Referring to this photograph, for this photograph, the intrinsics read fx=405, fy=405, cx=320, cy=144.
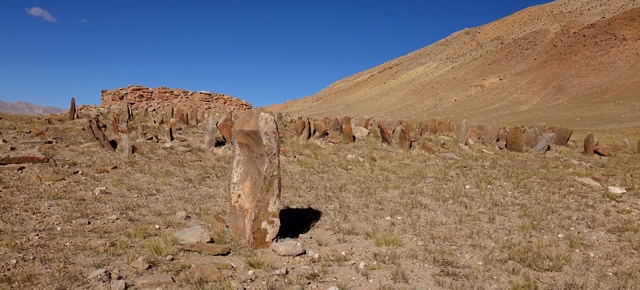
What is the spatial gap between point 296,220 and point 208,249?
6.72ft

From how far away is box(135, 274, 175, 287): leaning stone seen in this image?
14.9ft

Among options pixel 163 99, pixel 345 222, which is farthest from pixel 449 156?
pixel 163 99

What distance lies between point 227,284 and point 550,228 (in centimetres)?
552

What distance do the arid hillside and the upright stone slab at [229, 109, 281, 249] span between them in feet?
95.7

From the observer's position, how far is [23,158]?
1002 centimetres

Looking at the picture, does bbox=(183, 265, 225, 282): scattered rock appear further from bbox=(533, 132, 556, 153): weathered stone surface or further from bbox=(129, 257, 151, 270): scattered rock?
bbox=(533, 132, 556, 153): weathered stone surface

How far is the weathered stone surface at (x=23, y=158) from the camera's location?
9750 mm

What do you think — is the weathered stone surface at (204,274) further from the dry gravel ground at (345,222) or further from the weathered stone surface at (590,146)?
the weathered stone surface at (590,146)

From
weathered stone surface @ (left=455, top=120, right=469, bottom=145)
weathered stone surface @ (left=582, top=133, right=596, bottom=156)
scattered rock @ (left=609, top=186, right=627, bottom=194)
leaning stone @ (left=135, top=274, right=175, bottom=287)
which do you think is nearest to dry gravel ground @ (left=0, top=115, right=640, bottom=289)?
leaning stone @ (left=135, top=274, right=175, bottom=287)

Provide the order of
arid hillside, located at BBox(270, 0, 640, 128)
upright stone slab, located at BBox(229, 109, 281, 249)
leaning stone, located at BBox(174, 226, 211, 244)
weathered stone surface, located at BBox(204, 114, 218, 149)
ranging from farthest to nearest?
arid hillside, located at BBox(270, 0, 640, 128), weathered stone surface, located at BBox(204, 114, 218, 149), leaning stone, located at BBox(174, 226, 211, 244), upright stone slab, located at BBox(229, 109, 281, 249)

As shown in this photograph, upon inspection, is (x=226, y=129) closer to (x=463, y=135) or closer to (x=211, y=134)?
(x=211, y=134)

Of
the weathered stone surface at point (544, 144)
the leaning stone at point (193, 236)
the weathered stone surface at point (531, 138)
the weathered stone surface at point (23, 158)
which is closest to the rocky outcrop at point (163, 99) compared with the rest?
the weathered stone surface at point (23, 158)

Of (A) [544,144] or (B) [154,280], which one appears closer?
(B) [154,280]

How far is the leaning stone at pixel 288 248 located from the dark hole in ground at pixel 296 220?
60cm
